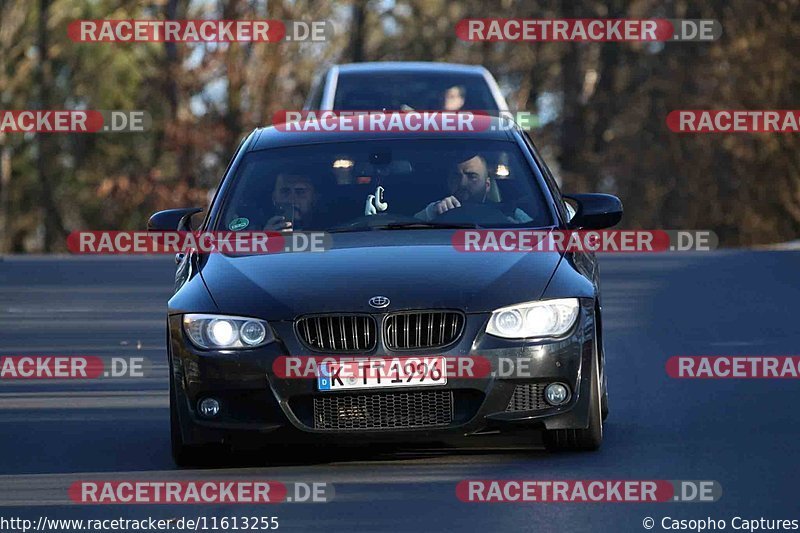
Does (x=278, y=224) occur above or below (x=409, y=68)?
below

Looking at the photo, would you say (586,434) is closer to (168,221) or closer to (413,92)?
(168,221)

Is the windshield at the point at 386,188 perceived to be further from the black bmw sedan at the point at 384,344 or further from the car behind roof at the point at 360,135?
the black bmw sedan at the point at 384,344

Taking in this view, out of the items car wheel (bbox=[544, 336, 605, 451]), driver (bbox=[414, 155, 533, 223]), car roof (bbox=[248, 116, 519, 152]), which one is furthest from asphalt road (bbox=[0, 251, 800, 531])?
car roof (bbox=[248, 116, 519, 152])

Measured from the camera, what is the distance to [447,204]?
10.9m

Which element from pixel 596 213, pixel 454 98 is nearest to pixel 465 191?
pixel 596 213

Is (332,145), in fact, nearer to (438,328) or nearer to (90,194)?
(438,328)

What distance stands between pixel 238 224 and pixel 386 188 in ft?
2.53

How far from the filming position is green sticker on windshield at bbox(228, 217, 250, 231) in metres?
10.9

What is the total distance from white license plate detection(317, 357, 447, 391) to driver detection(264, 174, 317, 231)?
1.43m

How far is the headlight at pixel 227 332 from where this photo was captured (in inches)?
380

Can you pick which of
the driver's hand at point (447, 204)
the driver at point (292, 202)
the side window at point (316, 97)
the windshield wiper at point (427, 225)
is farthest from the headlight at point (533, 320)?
the side window at point (316, 97)

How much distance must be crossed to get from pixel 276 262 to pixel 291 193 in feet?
2.86

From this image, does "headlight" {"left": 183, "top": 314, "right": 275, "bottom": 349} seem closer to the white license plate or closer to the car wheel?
the white license plate

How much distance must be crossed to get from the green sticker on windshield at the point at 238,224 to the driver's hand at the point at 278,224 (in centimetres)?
12
